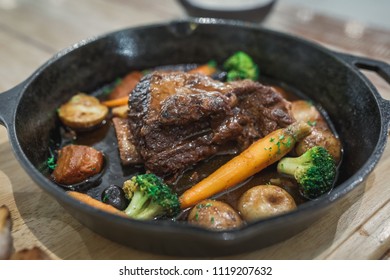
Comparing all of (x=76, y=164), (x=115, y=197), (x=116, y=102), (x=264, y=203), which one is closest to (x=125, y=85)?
(x=116, y=102)

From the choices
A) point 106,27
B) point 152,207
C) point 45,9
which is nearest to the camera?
point 152,207

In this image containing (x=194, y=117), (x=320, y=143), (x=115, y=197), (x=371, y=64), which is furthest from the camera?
(x=371, y=64)

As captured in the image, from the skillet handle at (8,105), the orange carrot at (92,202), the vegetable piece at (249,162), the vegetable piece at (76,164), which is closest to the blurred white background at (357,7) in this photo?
the vegetable piece at (249,162)

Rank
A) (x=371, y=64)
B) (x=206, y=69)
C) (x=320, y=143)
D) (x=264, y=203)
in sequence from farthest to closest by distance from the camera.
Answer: (x=206, y=69)
(x=371, y=64)
(x=320, y=143)
(x=264, y=203)

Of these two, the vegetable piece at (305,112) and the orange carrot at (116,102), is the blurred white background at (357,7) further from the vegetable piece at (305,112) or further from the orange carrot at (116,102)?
the orange carrot at (116,102)

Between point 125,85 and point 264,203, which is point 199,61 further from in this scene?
point 264,203
